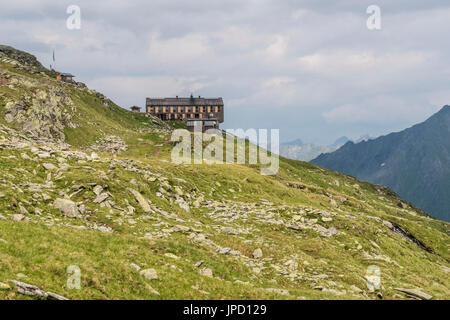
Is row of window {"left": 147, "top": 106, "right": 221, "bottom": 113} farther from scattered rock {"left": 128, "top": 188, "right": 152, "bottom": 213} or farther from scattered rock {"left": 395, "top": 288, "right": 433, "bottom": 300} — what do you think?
scattered rock {"left": 395, "top": 288, "right": 433, "bottom": 300}

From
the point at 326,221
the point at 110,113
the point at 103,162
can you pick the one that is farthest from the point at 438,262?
the point at 110,113

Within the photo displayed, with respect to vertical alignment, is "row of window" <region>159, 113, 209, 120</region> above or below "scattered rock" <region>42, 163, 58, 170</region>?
above

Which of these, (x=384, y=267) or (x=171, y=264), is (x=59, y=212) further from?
(x=384, y=267)

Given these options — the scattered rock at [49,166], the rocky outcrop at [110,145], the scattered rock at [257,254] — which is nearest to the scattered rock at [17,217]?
the scattered rock at [49,166]

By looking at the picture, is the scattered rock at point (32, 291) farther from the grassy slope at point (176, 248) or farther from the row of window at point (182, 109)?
the row of window at point (182, 109)

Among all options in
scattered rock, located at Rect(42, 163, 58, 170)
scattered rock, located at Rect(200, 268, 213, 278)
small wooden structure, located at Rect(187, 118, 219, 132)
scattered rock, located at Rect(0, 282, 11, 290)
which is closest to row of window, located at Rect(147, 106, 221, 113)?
small wooden structure, located at Rect(187, 118, 219, 132)

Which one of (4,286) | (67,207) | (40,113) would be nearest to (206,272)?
(4,286)

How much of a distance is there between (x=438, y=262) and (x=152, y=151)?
60.0 metres

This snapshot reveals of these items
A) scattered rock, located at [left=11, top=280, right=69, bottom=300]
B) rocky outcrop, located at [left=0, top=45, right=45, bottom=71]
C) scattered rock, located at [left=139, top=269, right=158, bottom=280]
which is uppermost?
rocky outcrop, located at [left=0, top=45, right=45, bottom=71]

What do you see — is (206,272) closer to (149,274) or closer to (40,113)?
(149,274)

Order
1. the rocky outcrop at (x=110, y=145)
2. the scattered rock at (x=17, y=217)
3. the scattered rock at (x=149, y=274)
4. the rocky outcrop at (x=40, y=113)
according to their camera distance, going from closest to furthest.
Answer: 1. the scattered rock at (x=149, y=274)
2. the scattered rock at (x=17, y=217)
3. the rocky outcrop at (x=40, y=113)
4. the rocky outcrop at (x=110, y=145)

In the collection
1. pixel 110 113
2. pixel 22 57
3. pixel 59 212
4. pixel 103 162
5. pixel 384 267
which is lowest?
pixel 384 267

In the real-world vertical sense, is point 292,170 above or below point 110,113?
below

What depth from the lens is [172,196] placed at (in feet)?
132
